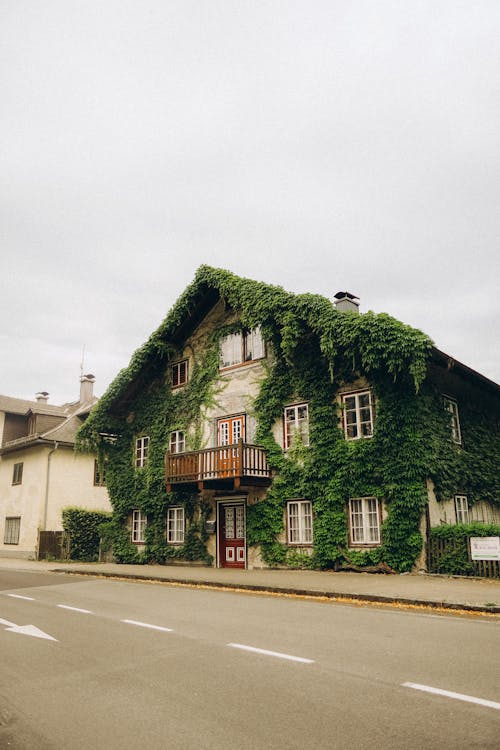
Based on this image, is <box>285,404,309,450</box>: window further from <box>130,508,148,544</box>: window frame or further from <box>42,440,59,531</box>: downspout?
<box>42,440,59,531</box>: downspout

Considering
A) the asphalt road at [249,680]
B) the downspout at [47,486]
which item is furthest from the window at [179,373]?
the asphalt road at [249,680]

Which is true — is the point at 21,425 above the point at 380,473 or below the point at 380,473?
above

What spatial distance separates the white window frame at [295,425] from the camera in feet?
65.2

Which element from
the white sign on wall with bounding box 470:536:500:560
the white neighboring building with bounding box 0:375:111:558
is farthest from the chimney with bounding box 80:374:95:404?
the white sign on wall with bounding box 470:536:500:560

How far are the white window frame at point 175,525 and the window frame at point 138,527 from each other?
146 centimetres

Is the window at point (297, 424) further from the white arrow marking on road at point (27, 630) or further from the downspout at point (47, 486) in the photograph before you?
the downspout at point (47, 486)

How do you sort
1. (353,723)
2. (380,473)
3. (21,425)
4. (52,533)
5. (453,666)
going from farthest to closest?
(21,425) → (52,533) → (380,473) → (453,666) → (353,723)

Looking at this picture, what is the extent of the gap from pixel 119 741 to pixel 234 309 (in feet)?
64.4

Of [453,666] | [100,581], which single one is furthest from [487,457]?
[453,666]

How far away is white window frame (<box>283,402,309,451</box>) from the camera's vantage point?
65.2 feet

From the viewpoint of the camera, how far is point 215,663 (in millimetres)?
6422

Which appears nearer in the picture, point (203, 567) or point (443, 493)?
point (443, 493)

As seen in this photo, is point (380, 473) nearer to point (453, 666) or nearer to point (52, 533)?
point (453, 666)

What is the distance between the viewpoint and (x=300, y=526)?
19297 millimetres
